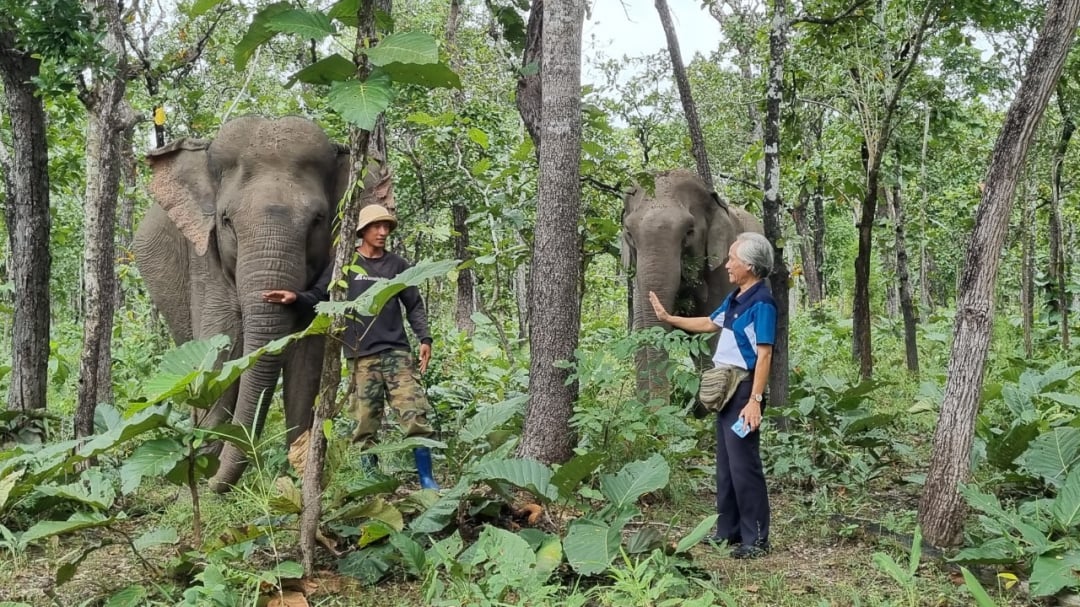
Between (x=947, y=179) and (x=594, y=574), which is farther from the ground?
(x=947, y=179)

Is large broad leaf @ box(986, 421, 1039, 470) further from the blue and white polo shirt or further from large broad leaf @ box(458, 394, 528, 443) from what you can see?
large broad leaf @ box(458, 394, 528, 443)

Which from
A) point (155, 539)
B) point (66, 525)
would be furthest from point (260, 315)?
Answer: point (66, 525)

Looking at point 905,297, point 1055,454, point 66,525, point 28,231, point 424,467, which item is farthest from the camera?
point 905,297

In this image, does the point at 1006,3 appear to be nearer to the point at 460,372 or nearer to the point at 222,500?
the point at 460,372

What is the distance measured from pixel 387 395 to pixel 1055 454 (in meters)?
3.92

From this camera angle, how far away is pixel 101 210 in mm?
6289

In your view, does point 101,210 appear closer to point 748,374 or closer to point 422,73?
point 422,73

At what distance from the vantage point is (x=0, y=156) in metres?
8.26

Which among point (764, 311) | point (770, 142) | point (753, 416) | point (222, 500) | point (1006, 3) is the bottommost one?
point (222, 500)

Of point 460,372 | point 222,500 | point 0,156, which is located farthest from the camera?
point 460,372

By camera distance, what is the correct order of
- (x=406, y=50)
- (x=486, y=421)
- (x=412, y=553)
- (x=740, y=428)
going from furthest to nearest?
(x=486, y=421)
(x=740, y=428)
(x=412, y=553)
(x=406, y=50)

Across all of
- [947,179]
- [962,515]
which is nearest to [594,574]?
[962,515]

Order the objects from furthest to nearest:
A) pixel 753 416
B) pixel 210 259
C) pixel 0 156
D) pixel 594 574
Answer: pixel 0 156, pixel 210 259, pixel 753 416, pixel 594 574

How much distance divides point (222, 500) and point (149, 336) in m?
7.77
